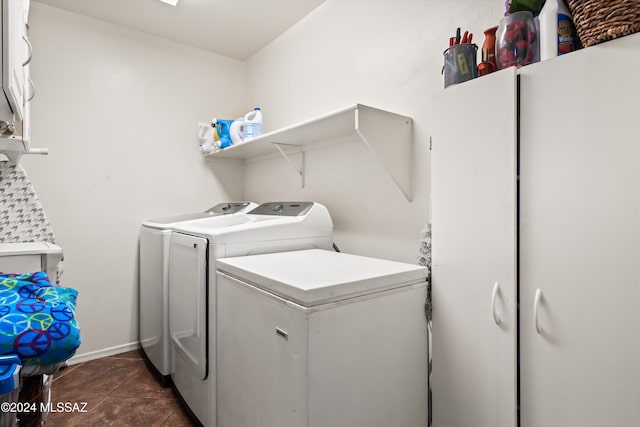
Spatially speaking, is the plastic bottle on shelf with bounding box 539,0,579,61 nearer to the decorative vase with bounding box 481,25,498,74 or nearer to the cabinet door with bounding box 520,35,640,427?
the cabinet door with bounding box 520,35,640,427

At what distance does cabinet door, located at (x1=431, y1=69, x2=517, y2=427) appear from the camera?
3.58 feet

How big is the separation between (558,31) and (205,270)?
1.68 meters

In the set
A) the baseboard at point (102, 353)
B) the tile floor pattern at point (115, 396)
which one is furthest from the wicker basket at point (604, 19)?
the baseboard at point (102, 353)

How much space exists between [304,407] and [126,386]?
1793mm

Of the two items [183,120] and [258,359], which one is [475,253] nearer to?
[258,359]

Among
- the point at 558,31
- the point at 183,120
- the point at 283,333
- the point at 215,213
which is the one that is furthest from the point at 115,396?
the point at 558,31

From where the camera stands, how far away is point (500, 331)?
111 cm

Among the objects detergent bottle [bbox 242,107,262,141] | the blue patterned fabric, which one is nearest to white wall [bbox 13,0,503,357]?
detergent bottle [bbox 242,107,262,141]

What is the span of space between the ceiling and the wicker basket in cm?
187

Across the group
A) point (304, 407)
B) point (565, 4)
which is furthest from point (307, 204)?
point (565, 4)

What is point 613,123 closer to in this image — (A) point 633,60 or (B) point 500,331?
(A) point 633,60

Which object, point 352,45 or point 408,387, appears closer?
point 408,387

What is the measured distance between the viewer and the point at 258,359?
1275 mm

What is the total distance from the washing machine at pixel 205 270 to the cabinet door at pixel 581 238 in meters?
1.20
